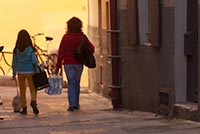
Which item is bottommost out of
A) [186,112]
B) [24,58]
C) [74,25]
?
[186,112]

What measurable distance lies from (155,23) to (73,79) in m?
2.30

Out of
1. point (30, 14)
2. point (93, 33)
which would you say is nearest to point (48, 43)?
point (30, 14)

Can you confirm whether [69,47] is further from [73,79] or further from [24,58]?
[24,58]

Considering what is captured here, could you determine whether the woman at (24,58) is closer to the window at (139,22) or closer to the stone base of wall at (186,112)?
the window at (139,22)

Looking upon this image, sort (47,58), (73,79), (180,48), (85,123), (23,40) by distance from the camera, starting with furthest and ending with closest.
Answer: (47,58) → (73,79) → (23,40) → (180,48) → (85,123)

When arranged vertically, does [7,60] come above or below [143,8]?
below

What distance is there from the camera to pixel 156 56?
12016mm

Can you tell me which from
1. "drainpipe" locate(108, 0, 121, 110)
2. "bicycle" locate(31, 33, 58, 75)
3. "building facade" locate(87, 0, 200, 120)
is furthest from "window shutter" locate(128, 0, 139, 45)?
"bicycle" locate(31, 33, 58, 75)

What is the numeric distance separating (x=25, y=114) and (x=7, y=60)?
29.9 feet

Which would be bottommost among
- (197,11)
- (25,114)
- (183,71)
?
(25,114)

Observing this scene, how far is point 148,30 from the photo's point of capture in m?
12.8

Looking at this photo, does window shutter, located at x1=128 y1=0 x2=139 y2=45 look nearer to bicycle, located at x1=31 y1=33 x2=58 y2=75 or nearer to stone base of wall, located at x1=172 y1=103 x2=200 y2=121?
stone base of wall, located at x1=172 y1=103 x2=200 y2=121

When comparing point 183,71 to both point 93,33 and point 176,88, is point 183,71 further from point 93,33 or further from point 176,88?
point 93,33

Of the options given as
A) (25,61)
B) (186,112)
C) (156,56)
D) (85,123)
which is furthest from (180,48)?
(25,61)
